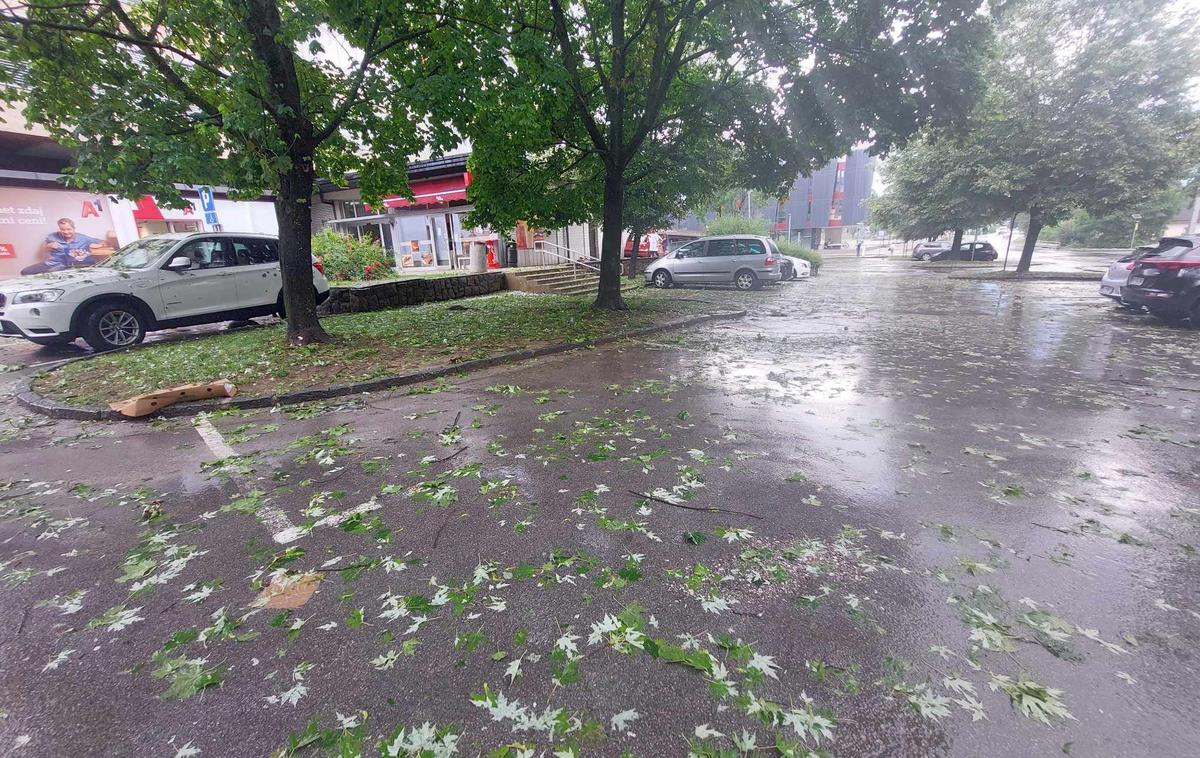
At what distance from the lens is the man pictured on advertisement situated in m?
15.7

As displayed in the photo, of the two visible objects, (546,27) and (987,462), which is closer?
(987,462)

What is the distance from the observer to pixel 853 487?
3.84m

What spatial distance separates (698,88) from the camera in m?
11.8

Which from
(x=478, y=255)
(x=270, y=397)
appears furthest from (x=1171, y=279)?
(x=478, y=255)

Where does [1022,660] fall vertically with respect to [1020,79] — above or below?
below

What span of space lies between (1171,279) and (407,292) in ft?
55.6

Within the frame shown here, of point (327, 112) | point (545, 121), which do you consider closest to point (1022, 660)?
point (327, 112)

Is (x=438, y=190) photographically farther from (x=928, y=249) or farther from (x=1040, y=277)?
(x=928, y=249)

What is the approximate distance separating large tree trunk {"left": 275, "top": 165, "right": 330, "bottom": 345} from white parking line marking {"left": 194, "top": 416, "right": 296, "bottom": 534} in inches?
127

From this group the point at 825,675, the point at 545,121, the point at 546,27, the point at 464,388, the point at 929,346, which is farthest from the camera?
the point at 545,121

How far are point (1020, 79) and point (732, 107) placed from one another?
52.2ft

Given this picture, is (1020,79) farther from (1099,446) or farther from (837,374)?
(1099,446)

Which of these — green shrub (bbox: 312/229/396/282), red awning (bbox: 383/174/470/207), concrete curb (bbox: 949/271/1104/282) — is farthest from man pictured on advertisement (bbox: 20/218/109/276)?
concrete curb (bbox: 949/271/1104/282)

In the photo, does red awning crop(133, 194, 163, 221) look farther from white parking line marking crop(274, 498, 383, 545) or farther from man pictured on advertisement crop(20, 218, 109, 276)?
white parking line marking crop(274, 498, 383, 545)
